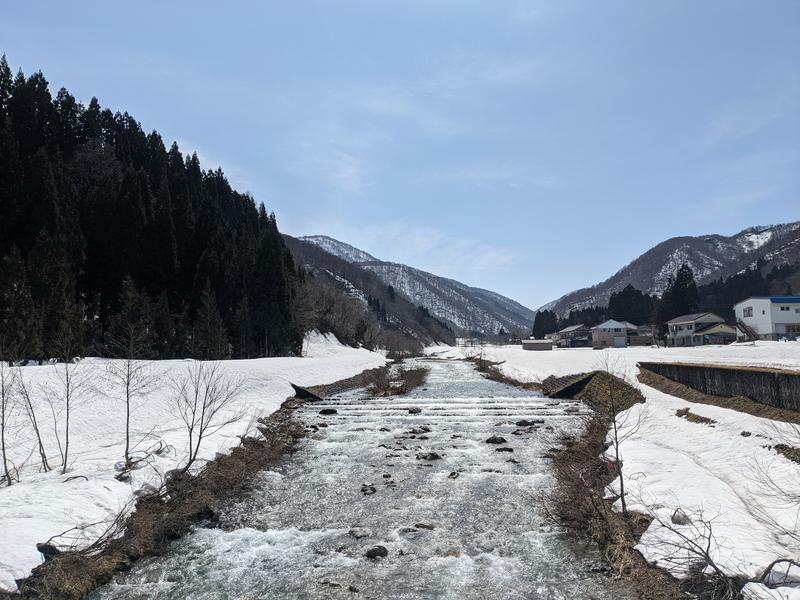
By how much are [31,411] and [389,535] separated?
403 inches

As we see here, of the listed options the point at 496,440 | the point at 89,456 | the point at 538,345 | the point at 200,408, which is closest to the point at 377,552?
the point at 89,456

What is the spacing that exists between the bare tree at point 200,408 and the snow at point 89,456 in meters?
0.37

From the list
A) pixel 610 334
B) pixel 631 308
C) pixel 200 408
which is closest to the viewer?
pixel 200 408

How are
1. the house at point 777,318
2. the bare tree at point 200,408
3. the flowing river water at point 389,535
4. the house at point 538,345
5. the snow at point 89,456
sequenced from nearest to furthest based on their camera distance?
the flowing river water at point 389,535
the snow at point 89,456
the bare tree at point 200,408
the house at point 777,318
the house at point 538,345

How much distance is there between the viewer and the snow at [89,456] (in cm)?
898

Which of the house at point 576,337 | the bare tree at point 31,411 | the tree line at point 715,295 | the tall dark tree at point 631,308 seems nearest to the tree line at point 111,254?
the bare tree at point 31,411

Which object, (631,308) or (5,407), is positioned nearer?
(5,407)

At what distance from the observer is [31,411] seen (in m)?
13.4

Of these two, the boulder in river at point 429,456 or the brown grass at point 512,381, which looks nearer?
the boulder in river at point 429,456

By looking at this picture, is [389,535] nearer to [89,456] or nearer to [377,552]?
[377,552]

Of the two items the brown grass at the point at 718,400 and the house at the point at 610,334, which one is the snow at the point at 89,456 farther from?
the house at the point at 610,334

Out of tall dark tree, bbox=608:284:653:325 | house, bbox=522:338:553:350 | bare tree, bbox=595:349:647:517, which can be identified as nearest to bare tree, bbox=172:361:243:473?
bare tree, bbox=595:349:647:517

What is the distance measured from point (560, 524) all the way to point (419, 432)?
36.5ft

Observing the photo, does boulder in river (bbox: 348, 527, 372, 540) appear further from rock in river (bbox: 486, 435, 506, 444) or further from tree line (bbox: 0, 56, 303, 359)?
tree line (bbox: 0, 56, 303, 359)
